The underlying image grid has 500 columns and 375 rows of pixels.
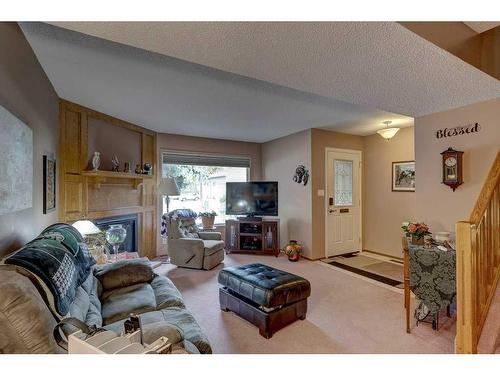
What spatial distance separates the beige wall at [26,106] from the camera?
5.03ft

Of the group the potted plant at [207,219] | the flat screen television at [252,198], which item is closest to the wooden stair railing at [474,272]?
the flat screen television at [252,198]

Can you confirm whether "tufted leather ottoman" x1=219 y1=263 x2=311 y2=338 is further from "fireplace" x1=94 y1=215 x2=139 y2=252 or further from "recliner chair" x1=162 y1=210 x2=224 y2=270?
"fireplace" x1=94 y1=215 x2=139 y2=252

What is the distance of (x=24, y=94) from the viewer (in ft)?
6.09

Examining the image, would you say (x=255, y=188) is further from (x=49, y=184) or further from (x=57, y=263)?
(x=57, y=263)

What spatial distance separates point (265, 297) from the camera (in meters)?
2.25

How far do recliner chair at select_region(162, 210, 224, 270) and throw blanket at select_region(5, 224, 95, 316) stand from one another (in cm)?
225

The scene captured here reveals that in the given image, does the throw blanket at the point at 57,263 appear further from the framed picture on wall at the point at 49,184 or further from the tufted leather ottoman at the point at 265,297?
the tufted leather ottoman at the point at 265,297

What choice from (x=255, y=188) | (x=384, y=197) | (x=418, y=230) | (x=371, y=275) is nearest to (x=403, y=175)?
(x=384, y=197)

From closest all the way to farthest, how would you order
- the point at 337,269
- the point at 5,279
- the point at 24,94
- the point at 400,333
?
the point at 5,279
the point at 24,94
the point at 400,333
the point at 337,269

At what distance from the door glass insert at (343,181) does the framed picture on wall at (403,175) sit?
767mm

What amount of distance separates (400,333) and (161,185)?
3.98 meters

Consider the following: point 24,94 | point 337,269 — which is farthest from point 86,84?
point 337,269

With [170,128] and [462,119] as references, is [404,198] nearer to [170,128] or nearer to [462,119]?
[462,119]

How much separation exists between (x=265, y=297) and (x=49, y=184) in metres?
2.31
